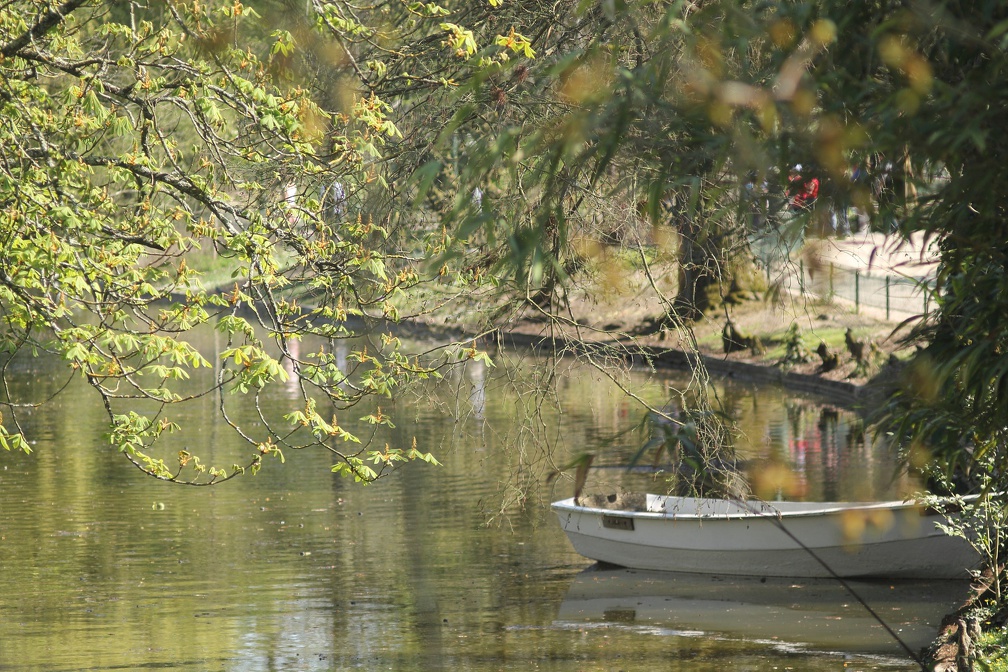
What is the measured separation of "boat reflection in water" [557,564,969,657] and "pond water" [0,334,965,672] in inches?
1.5

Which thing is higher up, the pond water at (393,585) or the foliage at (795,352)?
the foliage at (795,352)

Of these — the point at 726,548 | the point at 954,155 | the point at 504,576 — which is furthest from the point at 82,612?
the point at 954,155

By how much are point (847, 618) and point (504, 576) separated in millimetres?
3797

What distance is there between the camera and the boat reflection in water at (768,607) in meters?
12.2

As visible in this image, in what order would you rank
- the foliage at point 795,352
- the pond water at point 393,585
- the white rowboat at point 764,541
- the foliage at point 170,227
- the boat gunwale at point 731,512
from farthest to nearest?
the foliage at point 795,352 < the white rowboat at point 764,541 < the boat gunwale at point 731,512 < the pond water at point 393,585 < the foliage at point 170,227

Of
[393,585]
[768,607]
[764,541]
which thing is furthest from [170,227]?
[764,541]

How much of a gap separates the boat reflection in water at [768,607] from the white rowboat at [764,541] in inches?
5.6

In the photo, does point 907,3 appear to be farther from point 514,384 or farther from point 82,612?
point 82,612

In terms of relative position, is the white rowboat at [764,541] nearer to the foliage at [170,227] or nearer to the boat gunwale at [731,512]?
the boat gunwale at [731,512]

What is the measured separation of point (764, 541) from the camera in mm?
14281

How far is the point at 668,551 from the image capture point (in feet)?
48.8

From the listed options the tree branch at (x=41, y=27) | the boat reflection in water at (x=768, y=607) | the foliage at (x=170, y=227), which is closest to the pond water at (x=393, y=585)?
the boat reflection in water at (x=768, y=607)

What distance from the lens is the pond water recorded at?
11484mm

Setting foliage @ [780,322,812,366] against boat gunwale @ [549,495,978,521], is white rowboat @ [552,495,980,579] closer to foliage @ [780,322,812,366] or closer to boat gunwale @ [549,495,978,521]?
boat gunwale @ [549,495,978,521]
